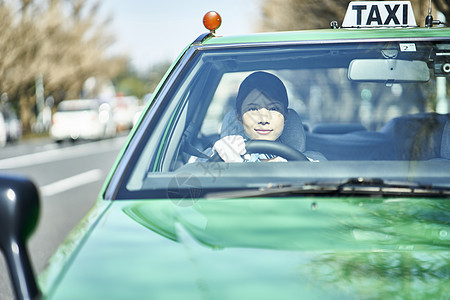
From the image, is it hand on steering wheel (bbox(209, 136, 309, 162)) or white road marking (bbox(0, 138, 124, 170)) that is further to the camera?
white road marking (bbox(0, 138, 124, 170))

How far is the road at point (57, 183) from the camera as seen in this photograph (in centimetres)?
718

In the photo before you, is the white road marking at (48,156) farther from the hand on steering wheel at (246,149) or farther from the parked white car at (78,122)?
the hand on steering wheel at (246,149)

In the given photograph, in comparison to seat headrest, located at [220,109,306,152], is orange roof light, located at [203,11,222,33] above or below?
above

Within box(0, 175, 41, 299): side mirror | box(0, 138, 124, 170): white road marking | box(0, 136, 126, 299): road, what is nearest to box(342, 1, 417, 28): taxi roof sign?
box(0, 136, 126, 299): road

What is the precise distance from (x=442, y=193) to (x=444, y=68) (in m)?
0.78

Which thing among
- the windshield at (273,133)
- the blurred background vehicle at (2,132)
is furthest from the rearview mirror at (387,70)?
the blurred background vehicle at (2,132)

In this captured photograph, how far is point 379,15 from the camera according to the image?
10.2 feet

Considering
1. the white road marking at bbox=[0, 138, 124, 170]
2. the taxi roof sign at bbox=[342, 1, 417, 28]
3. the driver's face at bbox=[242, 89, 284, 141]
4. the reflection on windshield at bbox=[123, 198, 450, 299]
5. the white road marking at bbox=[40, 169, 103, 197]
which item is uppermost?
the taxi roof sign at bbox=[342, 1, 417, 28]

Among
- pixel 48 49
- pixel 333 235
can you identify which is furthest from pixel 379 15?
pixel 48 49

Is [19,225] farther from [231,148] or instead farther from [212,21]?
[212,21]

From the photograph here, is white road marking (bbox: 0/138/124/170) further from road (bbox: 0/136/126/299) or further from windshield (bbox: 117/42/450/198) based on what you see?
windshield (bbox: 117/42/450/198)

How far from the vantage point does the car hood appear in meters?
1.63

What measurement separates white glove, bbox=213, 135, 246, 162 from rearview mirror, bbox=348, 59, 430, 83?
520mm

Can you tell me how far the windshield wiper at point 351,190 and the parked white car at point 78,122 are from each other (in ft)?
84.4
